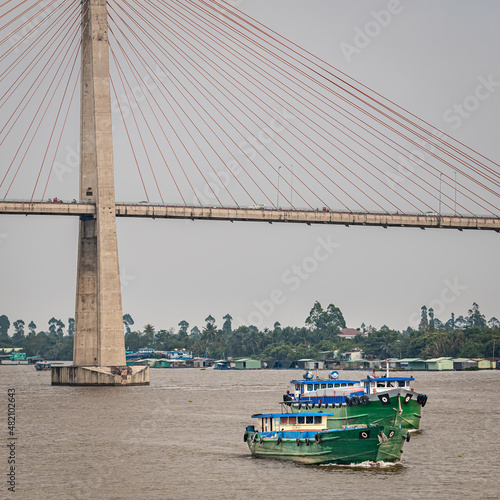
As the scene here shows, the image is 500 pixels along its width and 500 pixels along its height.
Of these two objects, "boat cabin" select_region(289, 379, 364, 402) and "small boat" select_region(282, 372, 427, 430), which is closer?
"small boat" select_region(282, 372, 427, 430)

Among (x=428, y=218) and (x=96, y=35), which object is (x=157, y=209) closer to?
(x=96, y=35)

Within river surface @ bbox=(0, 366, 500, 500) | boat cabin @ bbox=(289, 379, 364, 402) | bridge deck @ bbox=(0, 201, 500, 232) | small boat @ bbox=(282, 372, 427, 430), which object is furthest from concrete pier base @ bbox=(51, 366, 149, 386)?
boat cabin @ bbox=(289, 379, 364, 402)

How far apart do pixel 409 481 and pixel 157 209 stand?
68.9m

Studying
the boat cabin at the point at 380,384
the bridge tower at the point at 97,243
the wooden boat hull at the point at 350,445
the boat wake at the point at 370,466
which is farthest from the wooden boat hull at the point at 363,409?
the bridge tower at the point at 97,243

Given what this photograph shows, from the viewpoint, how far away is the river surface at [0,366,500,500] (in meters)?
43.9

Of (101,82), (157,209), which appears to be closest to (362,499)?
(101,82)

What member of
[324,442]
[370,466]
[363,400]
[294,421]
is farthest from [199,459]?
[363,400]

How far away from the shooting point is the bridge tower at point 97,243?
97000 millimetres

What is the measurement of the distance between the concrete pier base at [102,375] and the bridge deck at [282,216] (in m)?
15.4

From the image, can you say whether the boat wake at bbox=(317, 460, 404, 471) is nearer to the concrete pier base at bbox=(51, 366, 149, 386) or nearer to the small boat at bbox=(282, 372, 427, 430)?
the small boat at bbox=(282, 372, 427, 430)

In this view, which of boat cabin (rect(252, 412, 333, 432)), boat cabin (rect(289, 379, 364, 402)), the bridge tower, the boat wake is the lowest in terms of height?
the boat wake

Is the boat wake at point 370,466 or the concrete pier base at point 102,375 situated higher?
the concrete pier base at point 102,375

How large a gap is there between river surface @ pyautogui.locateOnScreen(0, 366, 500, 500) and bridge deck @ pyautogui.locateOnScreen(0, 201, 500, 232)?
27.8m

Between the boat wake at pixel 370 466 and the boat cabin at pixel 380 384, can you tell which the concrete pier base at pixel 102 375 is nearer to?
the boat cabin at pixel 380 384
